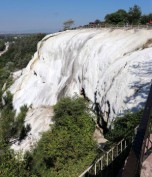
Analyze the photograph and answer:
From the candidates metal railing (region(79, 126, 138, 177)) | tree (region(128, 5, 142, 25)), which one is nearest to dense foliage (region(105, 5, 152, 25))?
tree (region(128, 5, 142, 25))

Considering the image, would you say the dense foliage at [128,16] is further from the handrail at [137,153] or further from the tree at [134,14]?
the handrail at [137,153]

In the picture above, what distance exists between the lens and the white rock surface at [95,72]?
17484 millimetres

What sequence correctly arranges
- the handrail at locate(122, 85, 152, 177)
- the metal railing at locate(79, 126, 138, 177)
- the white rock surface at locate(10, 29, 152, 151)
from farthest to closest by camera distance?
the white rock surface at locate(10, 29, 152, 151) → the metal railing at locate(79, 126, 138, 177) → the handrail at locate(122, 85, 152, 177)

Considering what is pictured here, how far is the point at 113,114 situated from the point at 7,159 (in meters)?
7.02

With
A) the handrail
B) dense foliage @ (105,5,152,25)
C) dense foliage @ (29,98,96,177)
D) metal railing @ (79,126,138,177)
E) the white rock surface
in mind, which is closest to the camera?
the handrail

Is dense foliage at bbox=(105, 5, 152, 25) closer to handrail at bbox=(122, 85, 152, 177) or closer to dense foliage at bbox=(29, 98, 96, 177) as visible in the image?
dense foliage at bbox=(29, 98, 96, 177)

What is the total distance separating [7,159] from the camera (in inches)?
503

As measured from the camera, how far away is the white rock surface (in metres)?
17.5

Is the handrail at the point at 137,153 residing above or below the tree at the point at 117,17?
below

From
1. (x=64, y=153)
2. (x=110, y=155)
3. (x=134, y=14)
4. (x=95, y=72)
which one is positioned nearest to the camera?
(x=110, y=155)

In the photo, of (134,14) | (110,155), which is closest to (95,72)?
(110,155)

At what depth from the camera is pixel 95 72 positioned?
80.6ft

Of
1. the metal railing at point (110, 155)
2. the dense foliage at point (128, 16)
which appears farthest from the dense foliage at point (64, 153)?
the dense foliage at point (128, 16)

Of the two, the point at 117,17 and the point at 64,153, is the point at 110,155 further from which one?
the point at 117,17
